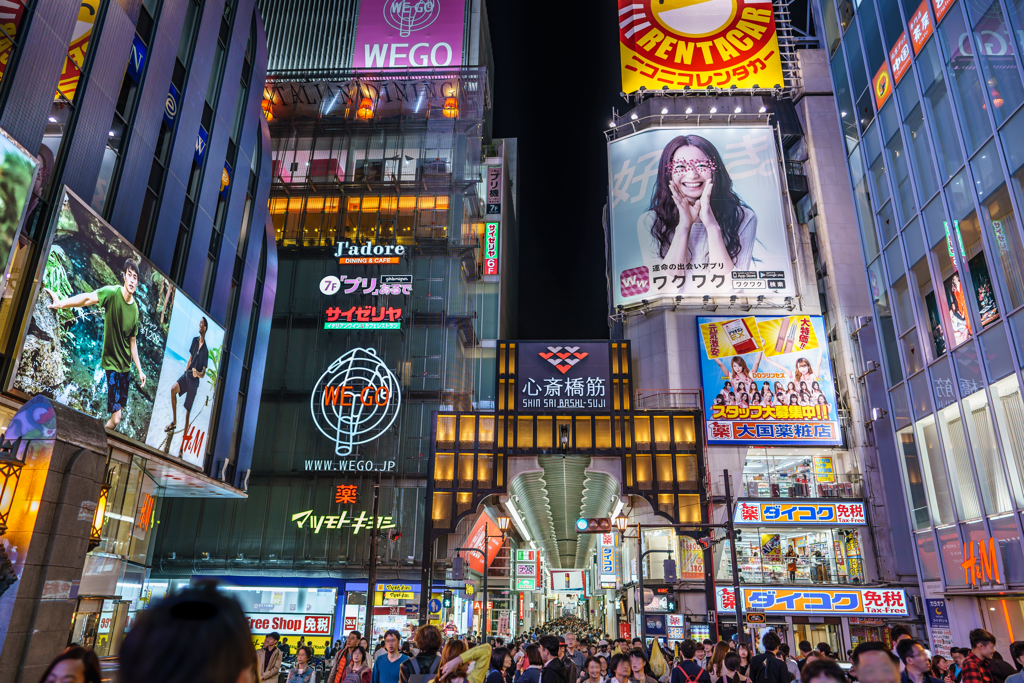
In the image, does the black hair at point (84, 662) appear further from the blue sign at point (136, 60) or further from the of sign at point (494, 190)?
the of sign at point (494, 190)

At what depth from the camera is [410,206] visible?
5081cm

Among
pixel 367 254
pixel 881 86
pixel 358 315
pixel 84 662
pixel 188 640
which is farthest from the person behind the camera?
pixel 367 254

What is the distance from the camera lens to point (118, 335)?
19609 millimetres

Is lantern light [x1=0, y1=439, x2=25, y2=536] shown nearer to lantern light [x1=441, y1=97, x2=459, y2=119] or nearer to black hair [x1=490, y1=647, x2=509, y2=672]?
black hair [x1=490, y1=647, x2=509, y2=672]

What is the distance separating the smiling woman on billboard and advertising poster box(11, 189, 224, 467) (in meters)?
32.5

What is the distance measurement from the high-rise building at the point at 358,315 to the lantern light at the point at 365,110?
14cm

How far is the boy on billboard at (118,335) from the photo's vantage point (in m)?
19.0

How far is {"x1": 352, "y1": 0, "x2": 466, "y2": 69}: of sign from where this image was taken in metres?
56.4

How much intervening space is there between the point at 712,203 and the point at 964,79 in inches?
1162

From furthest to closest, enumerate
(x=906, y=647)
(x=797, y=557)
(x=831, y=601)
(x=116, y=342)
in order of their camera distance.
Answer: (x=797, y=557)
(x=831, y=601)
(x=116, y=342)
(x=906, y=647)

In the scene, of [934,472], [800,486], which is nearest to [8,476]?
[934,472]

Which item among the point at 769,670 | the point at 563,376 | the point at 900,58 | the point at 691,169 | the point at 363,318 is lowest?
the point at 769,670

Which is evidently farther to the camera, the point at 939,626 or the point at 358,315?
the point at 358,315

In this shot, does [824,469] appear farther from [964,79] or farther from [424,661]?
[424,661]
